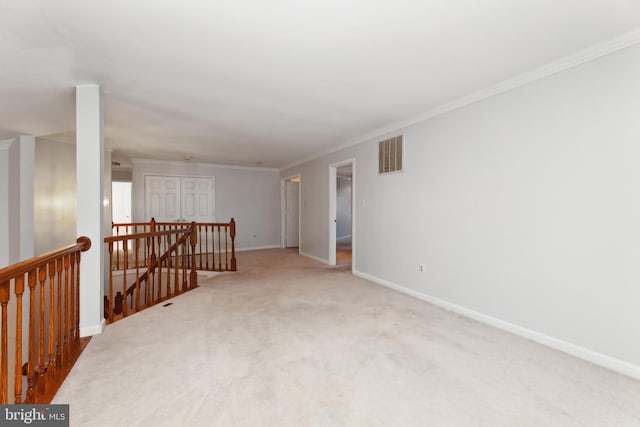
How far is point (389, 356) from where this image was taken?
2260 mm

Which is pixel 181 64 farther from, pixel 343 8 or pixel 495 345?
pixel 495 345

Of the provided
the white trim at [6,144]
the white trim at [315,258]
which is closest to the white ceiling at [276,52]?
the white trim at [6,144]

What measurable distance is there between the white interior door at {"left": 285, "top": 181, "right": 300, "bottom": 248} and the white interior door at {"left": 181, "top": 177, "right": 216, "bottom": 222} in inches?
80.8

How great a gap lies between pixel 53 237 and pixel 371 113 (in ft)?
18.7

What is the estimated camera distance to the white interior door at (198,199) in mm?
7133

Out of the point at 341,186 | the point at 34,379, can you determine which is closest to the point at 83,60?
the point at 34,379

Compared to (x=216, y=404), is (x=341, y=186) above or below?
above

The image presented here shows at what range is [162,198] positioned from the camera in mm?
6871

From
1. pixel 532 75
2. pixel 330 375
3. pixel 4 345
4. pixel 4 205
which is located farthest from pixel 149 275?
pixel 532 75

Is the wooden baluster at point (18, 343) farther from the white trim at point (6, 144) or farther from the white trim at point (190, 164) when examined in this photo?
the white trim at point (190, 164)

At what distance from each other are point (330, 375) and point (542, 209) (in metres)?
2.31

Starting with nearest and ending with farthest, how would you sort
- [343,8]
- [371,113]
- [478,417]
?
[478,417]
[343,8]
[371,113]

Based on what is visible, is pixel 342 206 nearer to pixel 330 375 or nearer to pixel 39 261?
pixel 330 375

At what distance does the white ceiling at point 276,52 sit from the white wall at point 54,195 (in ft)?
3.77
